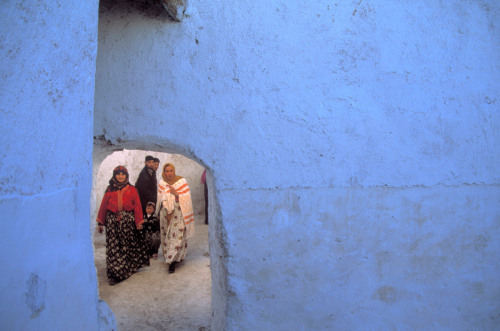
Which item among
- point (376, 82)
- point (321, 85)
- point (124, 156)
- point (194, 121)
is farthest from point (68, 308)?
point (124, 156)

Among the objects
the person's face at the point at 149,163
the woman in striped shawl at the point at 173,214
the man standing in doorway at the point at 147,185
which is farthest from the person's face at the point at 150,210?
the person's face at the point at 149,163

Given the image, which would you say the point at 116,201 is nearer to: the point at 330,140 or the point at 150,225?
the point at 150,225

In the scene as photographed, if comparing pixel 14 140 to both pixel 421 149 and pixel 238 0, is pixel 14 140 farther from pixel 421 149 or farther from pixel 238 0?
pixel 421 149

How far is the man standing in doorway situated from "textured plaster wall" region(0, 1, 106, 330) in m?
4.13

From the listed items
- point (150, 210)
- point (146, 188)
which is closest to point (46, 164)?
point (150, 210)

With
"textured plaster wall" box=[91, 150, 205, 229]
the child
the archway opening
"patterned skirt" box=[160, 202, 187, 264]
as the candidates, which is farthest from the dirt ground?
"textured plaster wall" box=[91, 150, 205, 229]

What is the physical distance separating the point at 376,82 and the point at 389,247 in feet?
3.88

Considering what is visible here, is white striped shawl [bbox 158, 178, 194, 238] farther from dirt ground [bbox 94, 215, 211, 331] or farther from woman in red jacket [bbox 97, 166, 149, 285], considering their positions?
dirt ground [bbox 94, 215, 211, 331]

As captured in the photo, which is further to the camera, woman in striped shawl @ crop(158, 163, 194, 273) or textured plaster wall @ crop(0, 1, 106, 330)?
woman in striped shawl @ crop(158, 163, 194, 273)

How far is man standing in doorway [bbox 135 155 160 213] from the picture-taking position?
5.20 meters

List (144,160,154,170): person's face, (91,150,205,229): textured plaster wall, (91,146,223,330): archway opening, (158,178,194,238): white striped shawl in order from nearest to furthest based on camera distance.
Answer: (91,146,223,330): archway opening < (158,178,194,238): white striped shawl < (144,160,154,170): person's face < (91,150,205,229): textured plaster wall

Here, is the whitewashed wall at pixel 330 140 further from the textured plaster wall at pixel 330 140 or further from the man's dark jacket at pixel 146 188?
the man's dark jacket at pixel 146 188

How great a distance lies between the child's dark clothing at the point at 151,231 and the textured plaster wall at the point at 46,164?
13.0 feet

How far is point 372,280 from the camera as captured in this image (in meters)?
2.24
